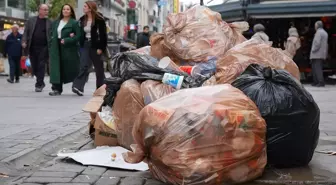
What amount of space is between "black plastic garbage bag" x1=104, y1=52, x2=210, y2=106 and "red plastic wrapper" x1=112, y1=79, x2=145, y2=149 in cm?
12

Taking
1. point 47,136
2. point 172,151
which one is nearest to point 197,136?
point 172,151

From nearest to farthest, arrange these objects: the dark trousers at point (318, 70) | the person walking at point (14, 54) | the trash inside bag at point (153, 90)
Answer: the trash inside bag at point (153, 90)
the dark trousers at point (318, 70)
the person walking at point (14, 54)

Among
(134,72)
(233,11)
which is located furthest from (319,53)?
(134,72)

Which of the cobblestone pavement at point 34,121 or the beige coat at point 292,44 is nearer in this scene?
the cobblestone pavement at point 34,121

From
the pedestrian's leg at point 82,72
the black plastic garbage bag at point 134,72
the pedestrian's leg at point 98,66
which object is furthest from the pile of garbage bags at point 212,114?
the pedestrian's leg at point 82,72

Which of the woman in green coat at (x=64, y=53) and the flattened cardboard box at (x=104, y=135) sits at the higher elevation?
A: the woman in green coat at (x=64, y=53)

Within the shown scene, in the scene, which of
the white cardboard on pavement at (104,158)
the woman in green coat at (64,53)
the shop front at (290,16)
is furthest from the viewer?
the shop front at (290,16)

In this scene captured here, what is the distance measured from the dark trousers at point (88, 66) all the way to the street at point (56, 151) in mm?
1824

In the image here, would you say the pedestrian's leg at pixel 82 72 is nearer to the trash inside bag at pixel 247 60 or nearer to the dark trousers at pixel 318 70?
the trash inside bag at pixel 247 60

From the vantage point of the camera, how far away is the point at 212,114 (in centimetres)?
337

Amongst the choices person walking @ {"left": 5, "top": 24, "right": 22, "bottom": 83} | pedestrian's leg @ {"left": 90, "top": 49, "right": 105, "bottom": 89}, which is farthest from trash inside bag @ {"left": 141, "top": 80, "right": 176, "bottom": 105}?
person walking @ {"left": 5, "top": 24, "right": 22, "bottom": 83}

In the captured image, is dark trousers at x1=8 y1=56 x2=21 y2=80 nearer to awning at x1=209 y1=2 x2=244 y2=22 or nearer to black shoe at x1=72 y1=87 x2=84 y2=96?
black shoe at x1=72 y1=87 x2=84 y2=96

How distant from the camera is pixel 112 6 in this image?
177 feet

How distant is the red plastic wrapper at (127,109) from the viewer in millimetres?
4473
